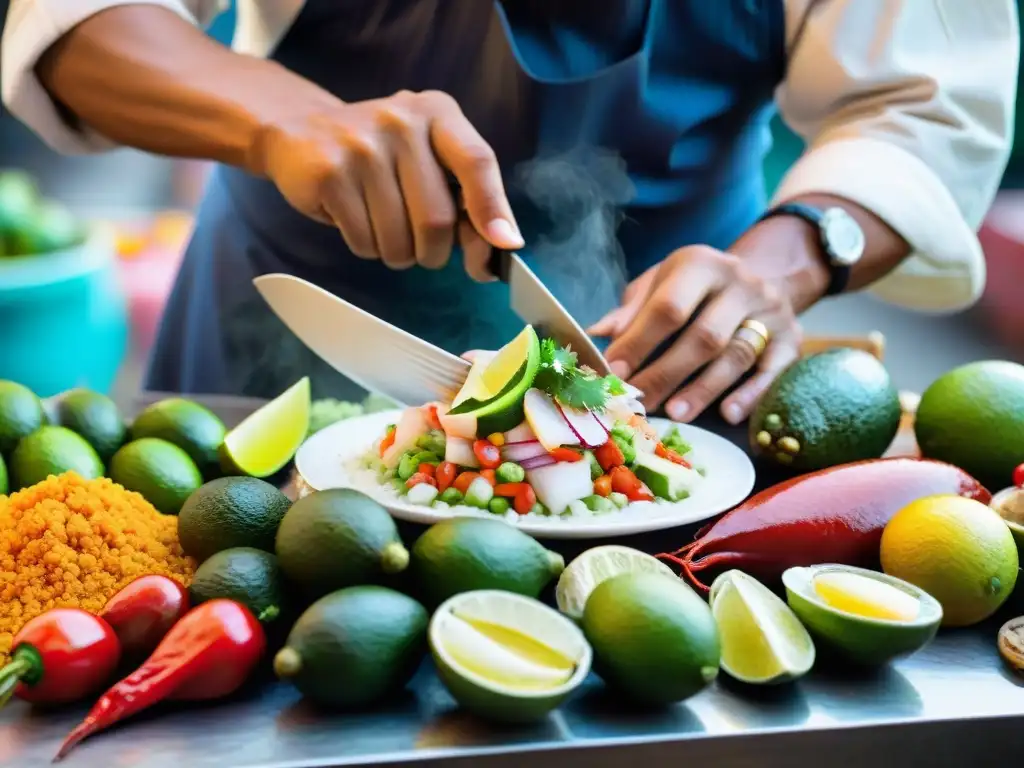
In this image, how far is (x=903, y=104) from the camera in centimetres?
181

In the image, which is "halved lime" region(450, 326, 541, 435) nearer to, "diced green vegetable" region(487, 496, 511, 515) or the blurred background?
"diced green vegetable" region(487, 496, 511, 515)

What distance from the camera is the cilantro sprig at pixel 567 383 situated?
111 centimetres

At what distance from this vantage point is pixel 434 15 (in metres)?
1.78

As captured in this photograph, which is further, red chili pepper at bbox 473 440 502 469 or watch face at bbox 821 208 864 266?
watch face at bbox 821 208 864 266

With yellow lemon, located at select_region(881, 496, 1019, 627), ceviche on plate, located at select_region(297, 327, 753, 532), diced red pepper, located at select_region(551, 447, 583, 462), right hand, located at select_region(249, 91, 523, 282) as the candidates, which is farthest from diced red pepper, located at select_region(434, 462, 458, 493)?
yellow lemon, located at select_region(881, 496, 1019, 627)

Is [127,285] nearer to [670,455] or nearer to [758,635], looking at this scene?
[670,455]

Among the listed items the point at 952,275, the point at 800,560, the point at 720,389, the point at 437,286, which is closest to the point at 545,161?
the point at 437,286

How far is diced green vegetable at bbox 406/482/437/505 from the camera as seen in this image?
105cm

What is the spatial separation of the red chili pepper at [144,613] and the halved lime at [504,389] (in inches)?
14.9

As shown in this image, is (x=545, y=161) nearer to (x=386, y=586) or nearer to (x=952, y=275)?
(x=952, y=275)

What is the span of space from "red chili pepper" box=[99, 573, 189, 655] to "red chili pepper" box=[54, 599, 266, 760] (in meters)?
0.04

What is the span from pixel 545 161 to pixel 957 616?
3.88 ft

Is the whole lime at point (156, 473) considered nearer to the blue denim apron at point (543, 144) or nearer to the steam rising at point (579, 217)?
the blue denim apron at point (543, 144)

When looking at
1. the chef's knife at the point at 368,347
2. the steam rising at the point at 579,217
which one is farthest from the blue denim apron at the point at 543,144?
the chef's knife at the point at 368,347
